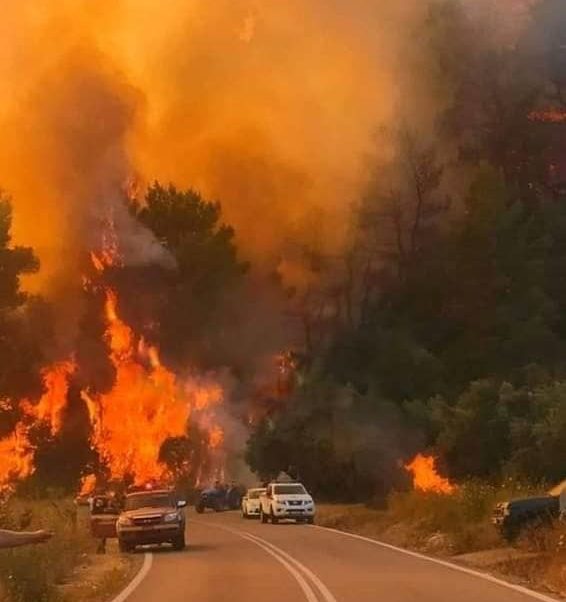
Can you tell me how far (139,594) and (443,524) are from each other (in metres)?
15.0

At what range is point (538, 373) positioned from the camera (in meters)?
56.5

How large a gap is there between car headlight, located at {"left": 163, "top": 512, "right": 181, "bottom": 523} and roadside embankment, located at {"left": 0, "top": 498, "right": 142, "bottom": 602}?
1616 mm

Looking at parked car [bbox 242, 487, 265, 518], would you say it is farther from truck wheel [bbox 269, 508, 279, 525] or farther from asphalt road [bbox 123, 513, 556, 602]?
asphalt road [bbox 123, 513, 556, 602]

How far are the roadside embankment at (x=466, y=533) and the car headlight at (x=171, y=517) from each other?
6157 millimetres

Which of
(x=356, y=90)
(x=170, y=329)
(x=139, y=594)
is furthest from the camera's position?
(x=356, y=90)

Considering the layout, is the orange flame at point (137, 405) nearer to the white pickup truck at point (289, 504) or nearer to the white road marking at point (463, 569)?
the white pickup truck at point (289, 504)

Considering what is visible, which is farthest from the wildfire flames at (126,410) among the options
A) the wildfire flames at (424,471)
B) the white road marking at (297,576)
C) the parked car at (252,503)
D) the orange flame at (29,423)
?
the white road marking at (297,576)

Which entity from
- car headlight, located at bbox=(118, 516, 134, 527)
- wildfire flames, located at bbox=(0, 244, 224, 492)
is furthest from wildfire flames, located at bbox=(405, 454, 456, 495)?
car headlight, located at bbox=(118, 516, 134, 527)

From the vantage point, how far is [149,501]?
32594 mm

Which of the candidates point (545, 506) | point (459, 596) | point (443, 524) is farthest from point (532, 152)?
point (459, 596)

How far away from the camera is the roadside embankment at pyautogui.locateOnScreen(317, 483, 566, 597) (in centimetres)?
2194

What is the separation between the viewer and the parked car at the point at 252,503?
162ft

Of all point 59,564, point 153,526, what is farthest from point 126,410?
point 59,564

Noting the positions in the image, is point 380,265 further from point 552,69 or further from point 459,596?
point 459,596
